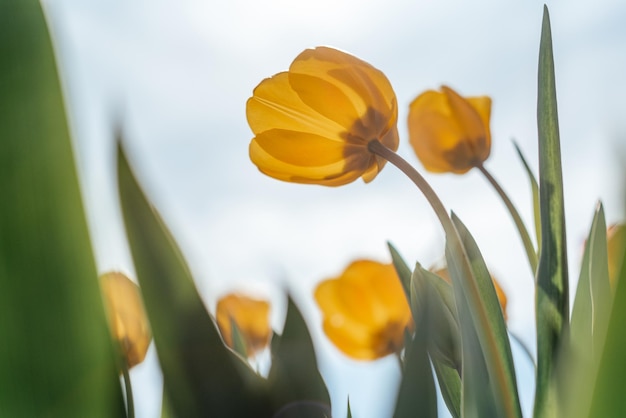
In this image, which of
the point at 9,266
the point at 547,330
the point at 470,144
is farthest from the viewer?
the point at 470,144

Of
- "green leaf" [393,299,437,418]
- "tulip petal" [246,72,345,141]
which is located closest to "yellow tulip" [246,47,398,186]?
"tulip petal" [246,72,345,141]

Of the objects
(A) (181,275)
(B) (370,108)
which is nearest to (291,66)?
(B) (370,108)

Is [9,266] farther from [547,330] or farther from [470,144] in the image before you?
[470,144]

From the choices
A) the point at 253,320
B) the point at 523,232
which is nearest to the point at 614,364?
the point at 523,232

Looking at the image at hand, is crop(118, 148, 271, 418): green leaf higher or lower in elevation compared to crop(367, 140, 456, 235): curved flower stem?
lower

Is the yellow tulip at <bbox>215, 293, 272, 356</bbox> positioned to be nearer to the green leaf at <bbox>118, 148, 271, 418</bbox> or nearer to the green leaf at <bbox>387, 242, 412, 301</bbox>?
the green leaf at <bbox>387, 242, 412, 301</bbox>

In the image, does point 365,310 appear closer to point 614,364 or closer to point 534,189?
point 534,189
